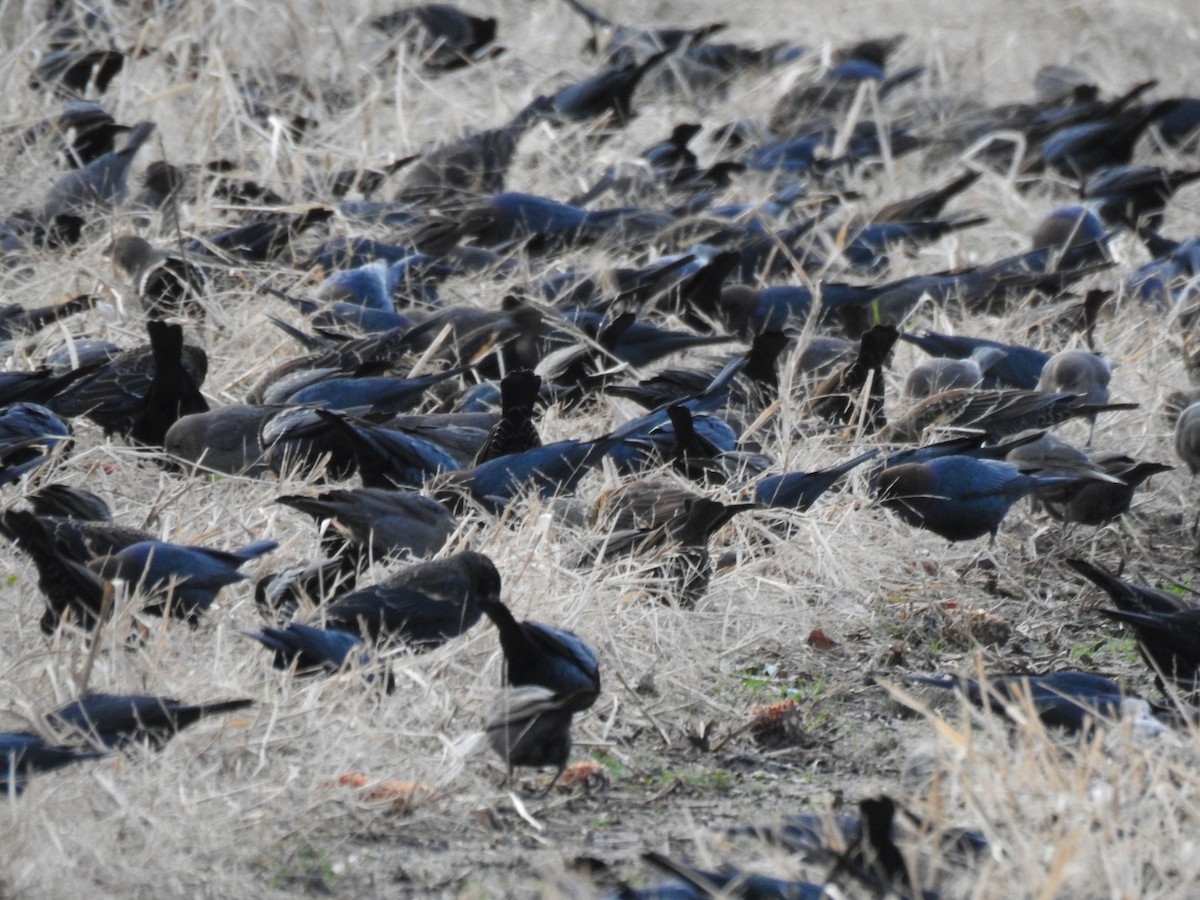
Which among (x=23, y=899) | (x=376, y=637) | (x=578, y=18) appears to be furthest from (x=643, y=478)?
(x=578, y=18)

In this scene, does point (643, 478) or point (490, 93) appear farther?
point (490, 93)

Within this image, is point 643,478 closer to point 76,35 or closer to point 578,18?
point 76,35

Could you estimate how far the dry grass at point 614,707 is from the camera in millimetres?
2617

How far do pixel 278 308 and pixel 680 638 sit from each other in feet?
8.48

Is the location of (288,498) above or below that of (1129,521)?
above

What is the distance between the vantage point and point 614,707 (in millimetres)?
3459

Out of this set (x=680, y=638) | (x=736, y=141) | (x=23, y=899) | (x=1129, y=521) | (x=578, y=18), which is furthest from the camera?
(x=578, y=18)

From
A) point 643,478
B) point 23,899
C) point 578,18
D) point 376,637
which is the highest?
point 23,899

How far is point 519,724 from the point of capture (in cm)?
298

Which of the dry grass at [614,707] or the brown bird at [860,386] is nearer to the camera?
the dry grass at [614,707]

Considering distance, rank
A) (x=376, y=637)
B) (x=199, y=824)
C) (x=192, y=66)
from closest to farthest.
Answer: (x=199, y=824) → (x=376, y=637) → (x=192, y=66)

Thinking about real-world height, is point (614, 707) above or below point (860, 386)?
above

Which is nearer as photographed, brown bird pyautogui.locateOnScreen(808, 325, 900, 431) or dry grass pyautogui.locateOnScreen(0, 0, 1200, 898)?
dry grass pyautogui.locateOnScreen(0, 0, 1200, 898)

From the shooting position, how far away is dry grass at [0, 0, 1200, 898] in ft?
8.59
